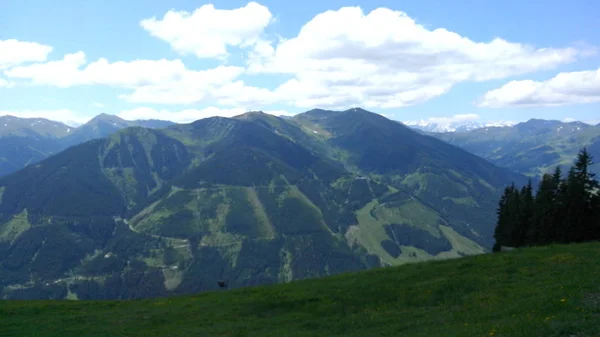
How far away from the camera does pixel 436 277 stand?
44.0 metres

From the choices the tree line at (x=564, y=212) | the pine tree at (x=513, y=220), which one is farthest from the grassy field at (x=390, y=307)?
the pine tree at (x=513, y=220)

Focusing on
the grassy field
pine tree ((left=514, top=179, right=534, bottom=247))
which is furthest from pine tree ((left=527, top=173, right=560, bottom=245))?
the grassy field

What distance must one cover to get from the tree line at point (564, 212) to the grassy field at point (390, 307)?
28.3 m

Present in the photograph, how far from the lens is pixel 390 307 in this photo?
1448 inches

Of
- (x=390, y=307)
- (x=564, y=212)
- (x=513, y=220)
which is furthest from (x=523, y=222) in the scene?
(x=390, y=307)

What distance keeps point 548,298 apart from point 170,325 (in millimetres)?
28933


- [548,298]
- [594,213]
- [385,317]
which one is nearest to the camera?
[548,298]

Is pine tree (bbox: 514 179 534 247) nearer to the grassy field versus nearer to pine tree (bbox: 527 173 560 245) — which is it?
pine tree (bbox: 527 173 560 245)

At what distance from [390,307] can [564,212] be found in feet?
173

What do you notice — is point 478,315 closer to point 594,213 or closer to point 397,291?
point 397,291

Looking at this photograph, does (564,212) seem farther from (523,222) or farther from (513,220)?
(513,220)

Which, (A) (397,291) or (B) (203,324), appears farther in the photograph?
(A) (397,291)

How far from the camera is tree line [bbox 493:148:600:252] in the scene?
237 feet

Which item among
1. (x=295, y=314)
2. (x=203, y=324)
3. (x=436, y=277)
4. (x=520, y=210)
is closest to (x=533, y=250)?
(x=436, y=277)
